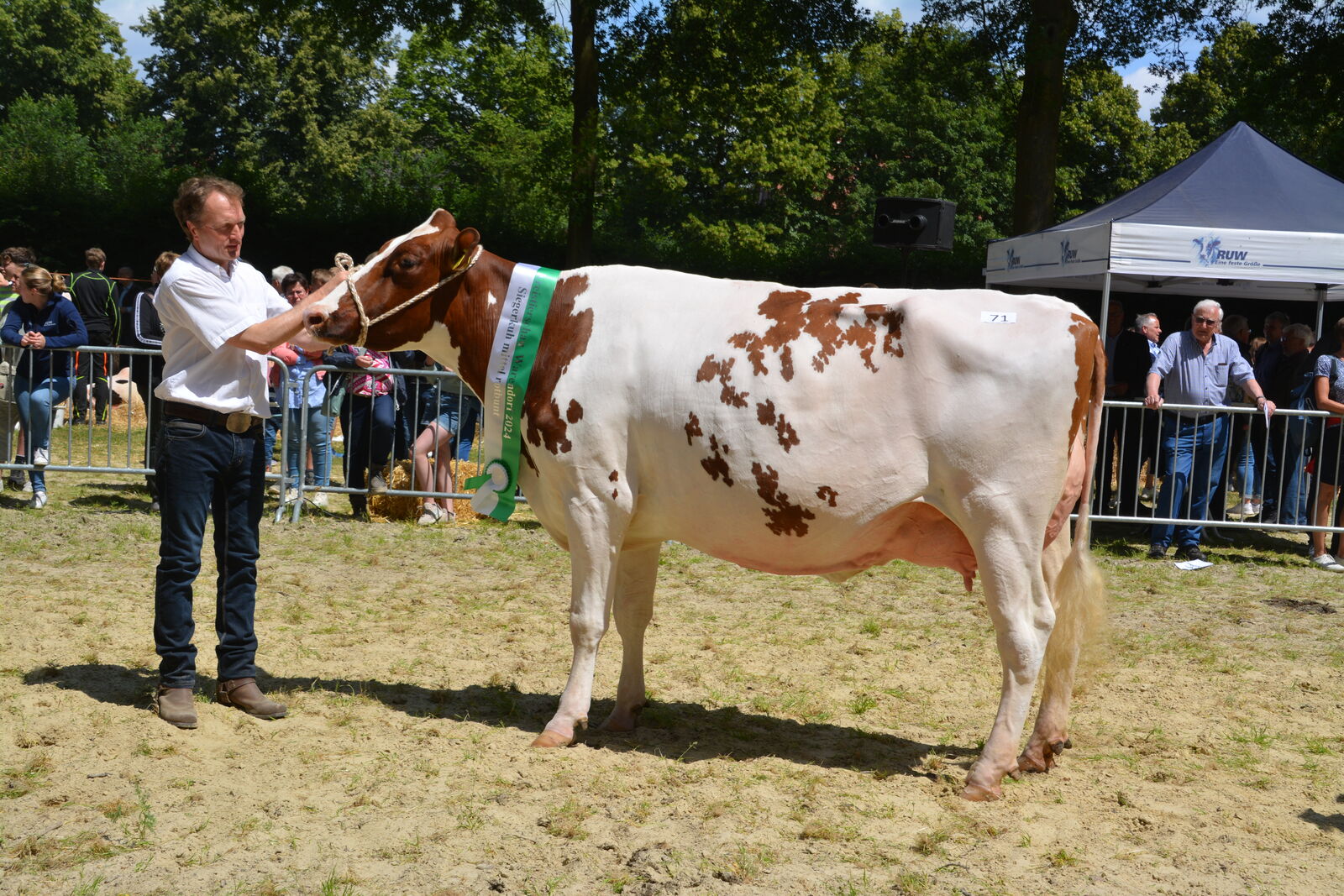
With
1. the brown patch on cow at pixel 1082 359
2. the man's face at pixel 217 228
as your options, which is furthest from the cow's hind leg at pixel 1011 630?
the man's face at pixel 217 228

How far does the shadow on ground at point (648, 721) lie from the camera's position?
4992 millimetres

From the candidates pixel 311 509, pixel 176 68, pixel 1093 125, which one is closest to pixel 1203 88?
pixel 1093 125

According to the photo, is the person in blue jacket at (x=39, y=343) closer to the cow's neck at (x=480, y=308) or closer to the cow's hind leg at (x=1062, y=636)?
the cow's neck at (x=480, y=308)

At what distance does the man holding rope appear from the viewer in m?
4.73

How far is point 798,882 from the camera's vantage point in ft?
11.9

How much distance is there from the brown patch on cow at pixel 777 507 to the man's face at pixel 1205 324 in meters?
6.97

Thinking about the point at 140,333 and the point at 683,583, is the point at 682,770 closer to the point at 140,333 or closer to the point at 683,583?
the point at 683,583

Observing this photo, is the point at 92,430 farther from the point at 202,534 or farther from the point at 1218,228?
the point at 1218,228

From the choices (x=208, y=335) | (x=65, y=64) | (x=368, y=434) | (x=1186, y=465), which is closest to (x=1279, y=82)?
(x=1186, y=465)

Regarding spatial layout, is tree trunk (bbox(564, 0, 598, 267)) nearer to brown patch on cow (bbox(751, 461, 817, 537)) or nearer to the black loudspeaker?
the black loudspeaker

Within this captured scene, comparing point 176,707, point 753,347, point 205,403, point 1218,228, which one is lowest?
point 176,707

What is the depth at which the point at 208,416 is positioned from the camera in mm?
4855

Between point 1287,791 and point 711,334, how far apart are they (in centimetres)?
297

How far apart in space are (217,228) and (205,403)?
2.39 feet
